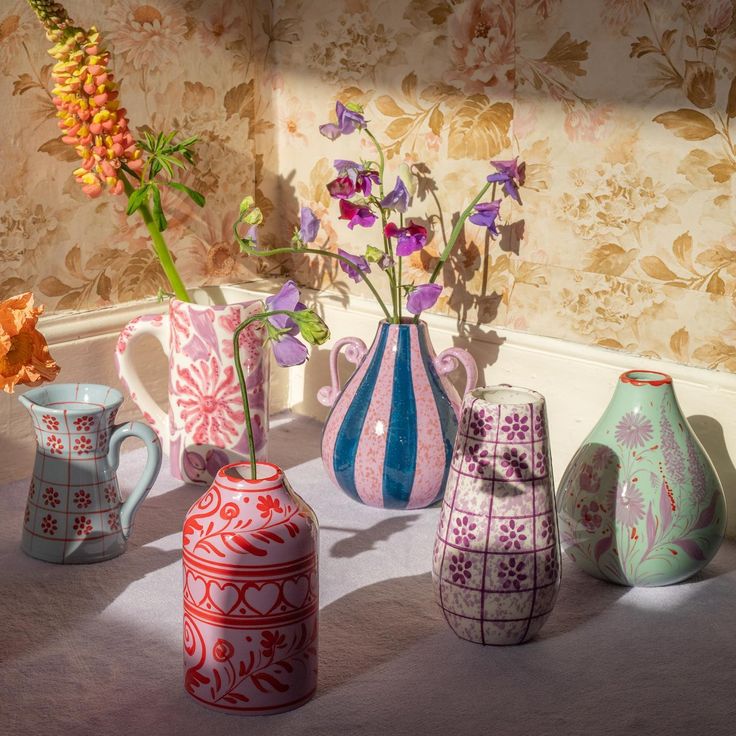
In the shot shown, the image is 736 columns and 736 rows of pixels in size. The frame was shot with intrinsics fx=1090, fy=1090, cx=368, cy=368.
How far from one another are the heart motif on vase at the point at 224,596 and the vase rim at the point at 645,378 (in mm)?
513

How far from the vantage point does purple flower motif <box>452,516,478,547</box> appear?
100cm

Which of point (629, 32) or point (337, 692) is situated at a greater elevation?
point (629, 32)

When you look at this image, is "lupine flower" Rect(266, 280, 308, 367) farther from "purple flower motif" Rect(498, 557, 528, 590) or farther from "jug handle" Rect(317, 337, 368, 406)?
"jug handle" Rect(317, 337, 368, 406)

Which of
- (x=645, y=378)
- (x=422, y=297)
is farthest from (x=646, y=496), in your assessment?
(x=422, y=297)

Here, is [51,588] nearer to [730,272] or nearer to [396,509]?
[396,509]

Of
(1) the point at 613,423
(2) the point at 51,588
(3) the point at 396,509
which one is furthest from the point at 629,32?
(2) the point at 51,588

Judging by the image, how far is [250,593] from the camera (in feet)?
2.83

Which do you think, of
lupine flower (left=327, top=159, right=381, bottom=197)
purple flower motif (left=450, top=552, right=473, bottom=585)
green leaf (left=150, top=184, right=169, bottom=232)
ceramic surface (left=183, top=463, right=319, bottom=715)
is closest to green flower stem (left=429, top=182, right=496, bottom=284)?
lupine flower (left=327, top=159, right=381, bottom=197)

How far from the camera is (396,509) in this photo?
53.7 inches

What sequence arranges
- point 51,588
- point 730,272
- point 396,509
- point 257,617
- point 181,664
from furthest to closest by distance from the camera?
point 396,509
point 730,272
point 51,588
point 181,664
point 257,617

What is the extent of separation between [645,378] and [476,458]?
0.97 feet

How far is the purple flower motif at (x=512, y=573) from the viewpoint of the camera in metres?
0.99

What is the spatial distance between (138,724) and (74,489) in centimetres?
33

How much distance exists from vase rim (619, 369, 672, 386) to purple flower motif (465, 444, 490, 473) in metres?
0.26
